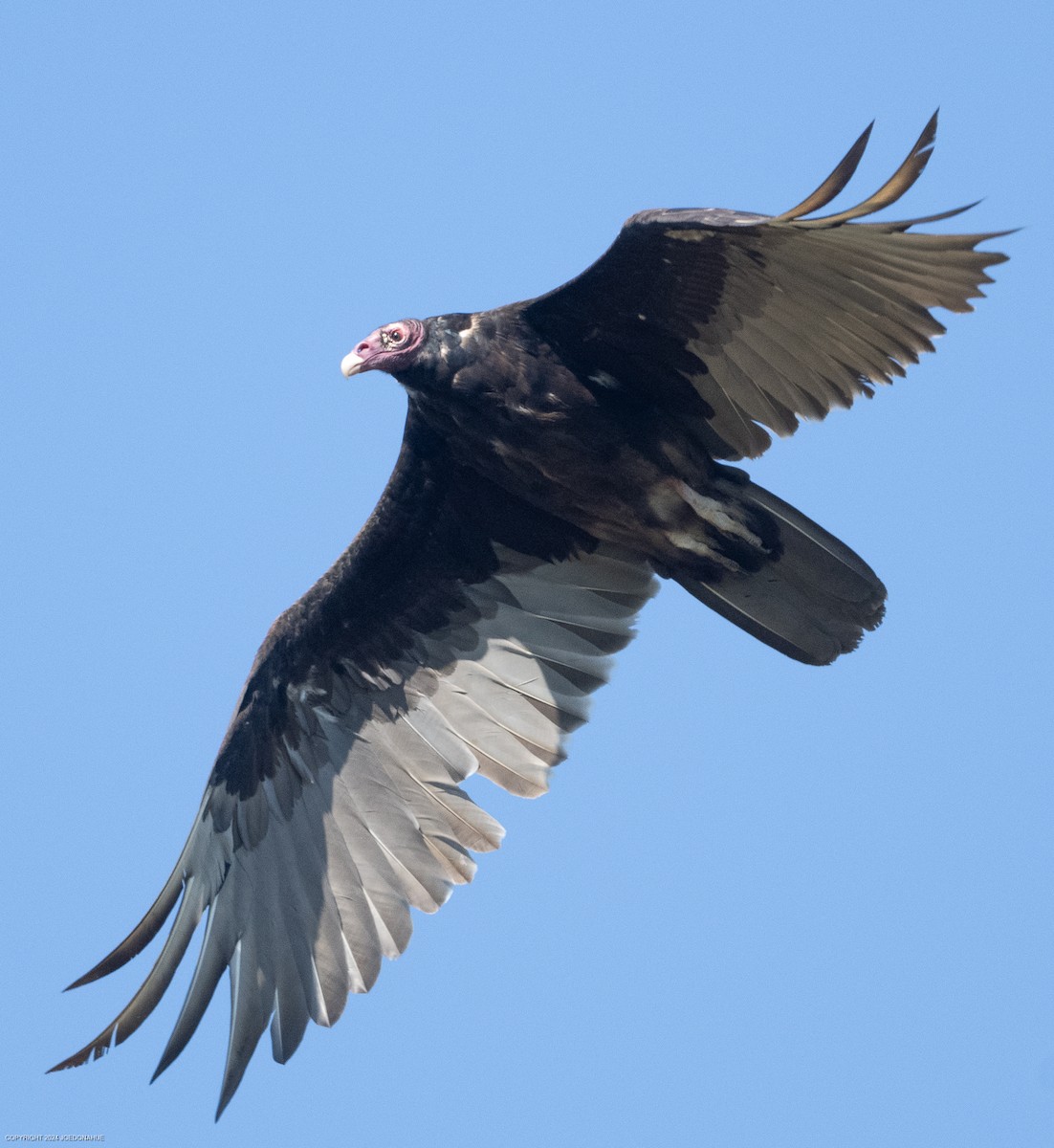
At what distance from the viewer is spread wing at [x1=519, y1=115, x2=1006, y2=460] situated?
5.95 m

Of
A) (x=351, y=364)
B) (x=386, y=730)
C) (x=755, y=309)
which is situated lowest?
(x=386, y=730)

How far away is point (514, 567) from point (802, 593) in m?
1.47

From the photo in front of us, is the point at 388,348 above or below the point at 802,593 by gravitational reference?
below

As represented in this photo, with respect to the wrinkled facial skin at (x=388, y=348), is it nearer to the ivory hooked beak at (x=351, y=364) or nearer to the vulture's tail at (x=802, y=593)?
the ivory hooked beak at (x=351, y=364)

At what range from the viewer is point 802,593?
692 centimetres

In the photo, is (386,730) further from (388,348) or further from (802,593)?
(802,593)

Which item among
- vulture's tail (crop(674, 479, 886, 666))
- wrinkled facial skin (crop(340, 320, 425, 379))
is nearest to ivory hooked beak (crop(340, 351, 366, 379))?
wrinkled facial skin (crop(340, 320, 425, 379))

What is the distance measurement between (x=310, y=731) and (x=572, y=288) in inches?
101

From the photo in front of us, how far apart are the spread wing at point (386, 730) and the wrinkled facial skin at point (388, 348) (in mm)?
502

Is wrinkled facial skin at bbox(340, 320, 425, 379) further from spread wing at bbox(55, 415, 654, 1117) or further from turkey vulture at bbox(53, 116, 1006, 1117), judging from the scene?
spread wing at bbox(55, 415, 654, 1117)

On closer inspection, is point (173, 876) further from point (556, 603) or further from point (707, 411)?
point (707, 411)

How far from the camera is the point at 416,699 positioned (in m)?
7.95

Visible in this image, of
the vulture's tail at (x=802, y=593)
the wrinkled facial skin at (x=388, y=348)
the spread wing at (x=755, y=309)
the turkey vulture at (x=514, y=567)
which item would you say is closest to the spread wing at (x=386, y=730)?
the turkey vulture at (x=514, y=567)

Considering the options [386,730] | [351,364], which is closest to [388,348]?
[351,364]
